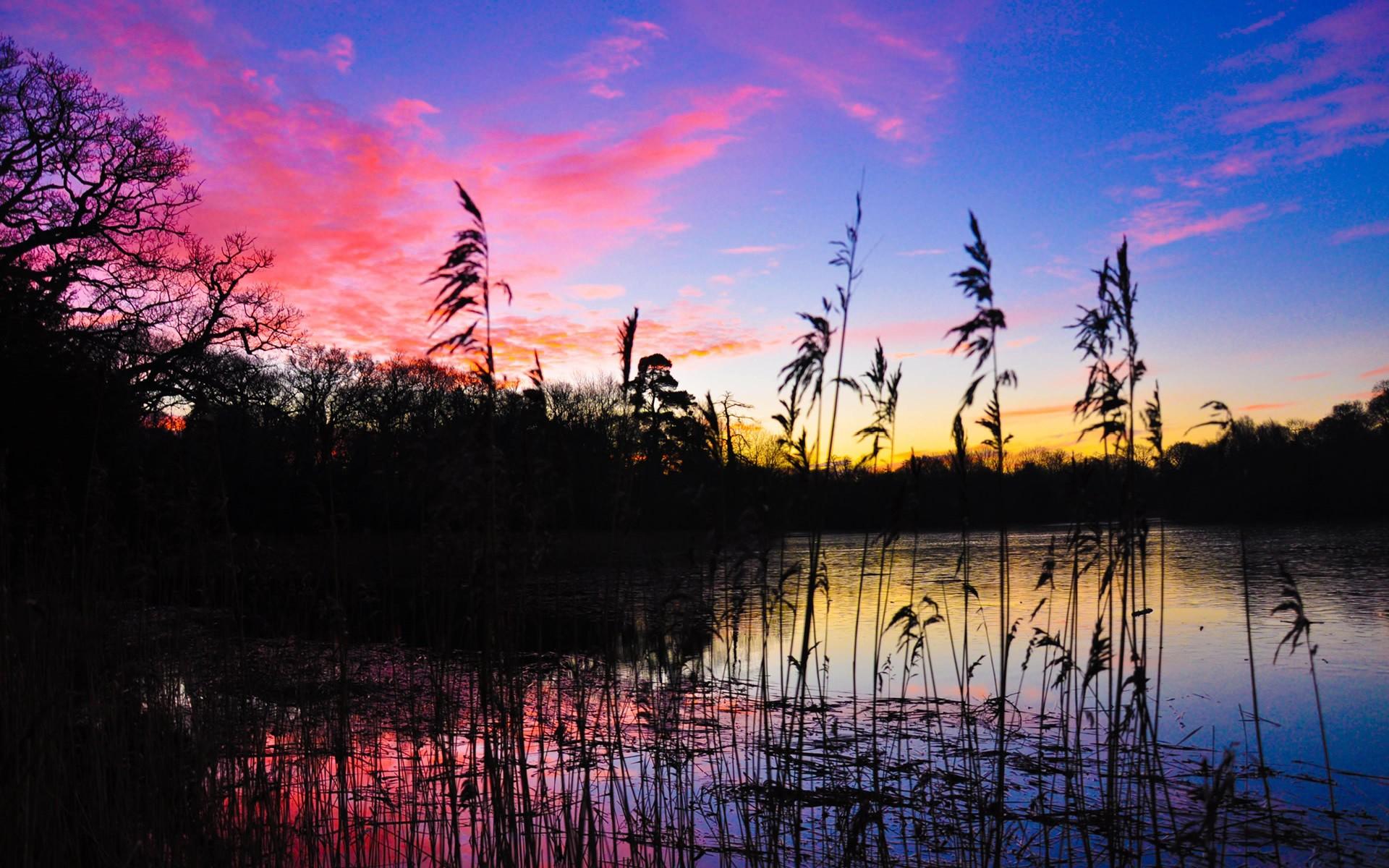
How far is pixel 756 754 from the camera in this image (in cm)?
567

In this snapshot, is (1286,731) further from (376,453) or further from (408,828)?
(376,453)

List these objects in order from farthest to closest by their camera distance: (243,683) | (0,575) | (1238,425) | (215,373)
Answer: (215,373)
(0,575)
(243,683)
(1238,425)

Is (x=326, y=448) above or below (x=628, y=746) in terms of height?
above

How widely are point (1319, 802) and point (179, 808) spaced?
7.66m

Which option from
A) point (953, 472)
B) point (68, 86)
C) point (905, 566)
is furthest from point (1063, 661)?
point (68, 86)

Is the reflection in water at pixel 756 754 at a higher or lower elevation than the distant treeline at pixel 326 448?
lower

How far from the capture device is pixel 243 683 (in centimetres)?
527

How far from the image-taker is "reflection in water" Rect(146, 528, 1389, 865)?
14.0ft

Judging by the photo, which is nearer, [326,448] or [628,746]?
[326,448]

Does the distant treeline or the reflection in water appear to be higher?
the distant treeline

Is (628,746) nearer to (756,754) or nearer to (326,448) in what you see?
(756,754)

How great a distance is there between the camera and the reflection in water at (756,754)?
425cm

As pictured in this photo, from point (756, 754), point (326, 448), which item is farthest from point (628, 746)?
point (326, 448)

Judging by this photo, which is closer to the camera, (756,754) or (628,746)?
(756,754)
